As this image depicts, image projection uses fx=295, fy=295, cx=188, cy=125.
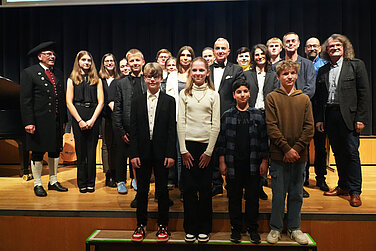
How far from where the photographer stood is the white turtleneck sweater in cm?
220

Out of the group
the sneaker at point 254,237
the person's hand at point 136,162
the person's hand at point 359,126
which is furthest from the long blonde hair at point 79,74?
the person's hand at point 359,126

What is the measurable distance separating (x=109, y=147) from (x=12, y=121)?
1338 mm

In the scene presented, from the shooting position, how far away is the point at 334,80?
8.93ft

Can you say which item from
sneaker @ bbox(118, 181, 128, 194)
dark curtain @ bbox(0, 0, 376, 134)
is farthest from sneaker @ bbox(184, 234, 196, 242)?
dark curtain @ bbox(0, 0, 376, 134)

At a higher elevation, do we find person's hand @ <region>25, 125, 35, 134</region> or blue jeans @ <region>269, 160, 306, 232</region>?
person's hand @ <region>25, 125, 35, 134</region>

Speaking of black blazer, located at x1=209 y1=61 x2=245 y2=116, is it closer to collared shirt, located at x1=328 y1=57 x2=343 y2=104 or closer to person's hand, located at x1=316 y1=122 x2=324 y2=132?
collared shirt, located at x1=328 y1=57 x2=343 y2=104

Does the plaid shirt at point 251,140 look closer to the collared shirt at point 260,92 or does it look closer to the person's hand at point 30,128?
the collared shirt at point 260,92

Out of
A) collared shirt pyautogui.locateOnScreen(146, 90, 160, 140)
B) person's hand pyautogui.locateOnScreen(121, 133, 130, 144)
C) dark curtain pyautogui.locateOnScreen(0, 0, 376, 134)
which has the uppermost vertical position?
dark curtain pyautogui.locateOnScreen(0, 0, 376, 134)

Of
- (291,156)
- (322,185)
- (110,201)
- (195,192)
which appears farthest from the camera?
(322,185)

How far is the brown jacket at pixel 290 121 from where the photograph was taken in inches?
85.0

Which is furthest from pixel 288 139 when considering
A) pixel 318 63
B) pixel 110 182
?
pixel 110 182

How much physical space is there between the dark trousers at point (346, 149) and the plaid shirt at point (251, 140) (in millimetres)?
929

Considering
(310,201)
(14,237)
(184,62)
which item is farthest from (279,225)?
(14,237)

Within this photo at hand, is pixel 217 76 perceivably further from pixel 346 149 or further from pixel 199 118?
pixel 346 149
